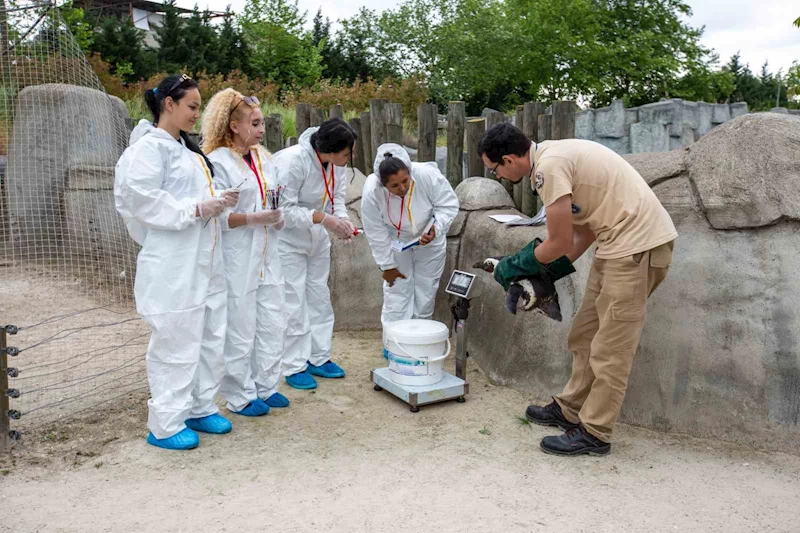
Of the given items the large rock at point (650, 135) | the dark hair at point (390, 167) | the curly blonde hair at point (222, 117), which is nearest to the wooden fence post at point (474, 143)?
the dark hair at point (390, 167)

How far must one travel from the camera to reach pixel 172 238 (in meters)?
3.71

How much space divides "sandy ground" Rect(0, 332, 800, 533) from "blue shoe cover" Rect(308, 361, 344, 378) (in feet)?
2.45

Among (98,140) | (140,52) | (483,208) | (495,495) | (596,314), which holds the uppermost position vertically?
(140,52)

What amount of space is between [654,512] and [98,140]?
781cm

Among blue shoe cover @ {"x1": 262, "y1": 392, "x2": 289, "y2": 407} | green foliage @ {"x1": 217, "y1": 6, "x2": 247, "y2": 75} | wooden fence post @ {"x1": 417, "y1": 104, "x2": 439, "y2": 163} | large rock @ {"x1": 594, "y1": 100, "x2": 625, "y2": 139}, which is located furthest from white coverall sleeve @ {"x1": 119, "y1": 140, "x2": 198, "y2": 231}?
green foliage @ {"x1": 217, "y1": 6, "x2": 247, "y2": 75}

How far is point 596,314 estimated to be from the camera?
3.87 meters

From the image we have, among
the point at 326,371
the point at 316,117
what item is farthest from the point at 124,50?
the point at 326,371

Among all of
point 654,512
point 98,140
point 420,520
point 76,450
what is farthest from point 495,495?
point 98,140

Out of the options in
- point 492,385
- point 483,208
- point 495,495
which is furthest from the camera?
point 483,208

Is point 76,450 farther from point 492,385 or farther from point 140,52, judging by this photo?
point 140,52

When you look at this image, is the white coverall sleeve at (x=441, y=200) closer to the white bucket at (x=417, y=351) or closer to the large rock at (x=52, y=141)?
the white bucket at (x=417, y=351)

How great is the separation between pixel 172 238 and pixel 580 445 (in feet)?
7.42

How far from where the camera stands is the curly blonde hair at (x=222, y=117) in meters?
4.11

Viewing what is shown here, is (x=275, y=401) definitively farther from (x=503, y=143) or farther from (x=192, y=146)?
(x=503, y=143)
